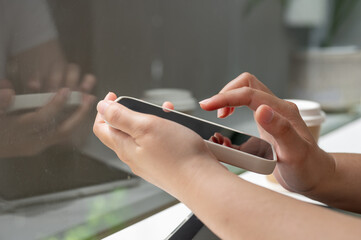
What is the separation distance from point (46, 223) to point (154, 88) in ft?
0.75

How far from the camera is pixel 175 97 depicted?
1.95ft

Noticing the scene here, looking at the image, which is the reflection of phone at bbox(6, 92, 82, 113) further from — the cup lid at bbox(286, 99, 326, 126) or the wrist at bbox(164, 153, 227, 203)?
the cup lid at bbox(286, 99, 326, 126)

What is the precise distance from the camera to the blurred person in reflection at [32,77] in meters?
0.40

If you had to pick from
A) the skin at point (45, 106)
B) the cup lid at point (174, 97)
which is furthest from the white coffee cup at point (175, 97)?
the skin at point (45, 106)

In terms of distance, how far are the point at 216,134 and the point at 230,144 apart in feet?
0.05

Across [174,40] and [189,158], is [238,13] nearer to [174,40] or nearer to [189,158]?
[174,40]

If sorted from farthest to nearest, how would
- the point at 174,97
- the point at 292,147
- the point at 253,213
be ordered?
the point at 174,97, the point at 292,147, the point at 253,213

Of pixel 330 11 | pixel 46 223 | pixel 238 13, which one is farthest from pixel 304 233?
pixel 330 11

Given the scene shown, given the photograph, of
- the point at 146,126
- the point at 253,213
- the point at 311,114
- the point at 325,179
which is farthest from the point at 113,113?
the point at 311,114

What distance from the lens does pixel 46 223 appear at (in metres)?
0.47

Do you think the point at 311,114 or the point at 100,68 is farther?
the point at 311,114

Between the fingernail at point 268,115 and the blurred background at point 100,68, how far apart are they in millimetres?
228

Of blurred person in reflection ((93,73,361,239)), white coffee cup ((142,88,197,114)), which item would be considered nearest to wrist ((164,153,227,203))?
blurred person in reflection ((93,73,361,239))

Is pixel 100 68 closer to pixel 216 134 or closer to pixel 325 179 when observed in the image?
pixel 216 134
